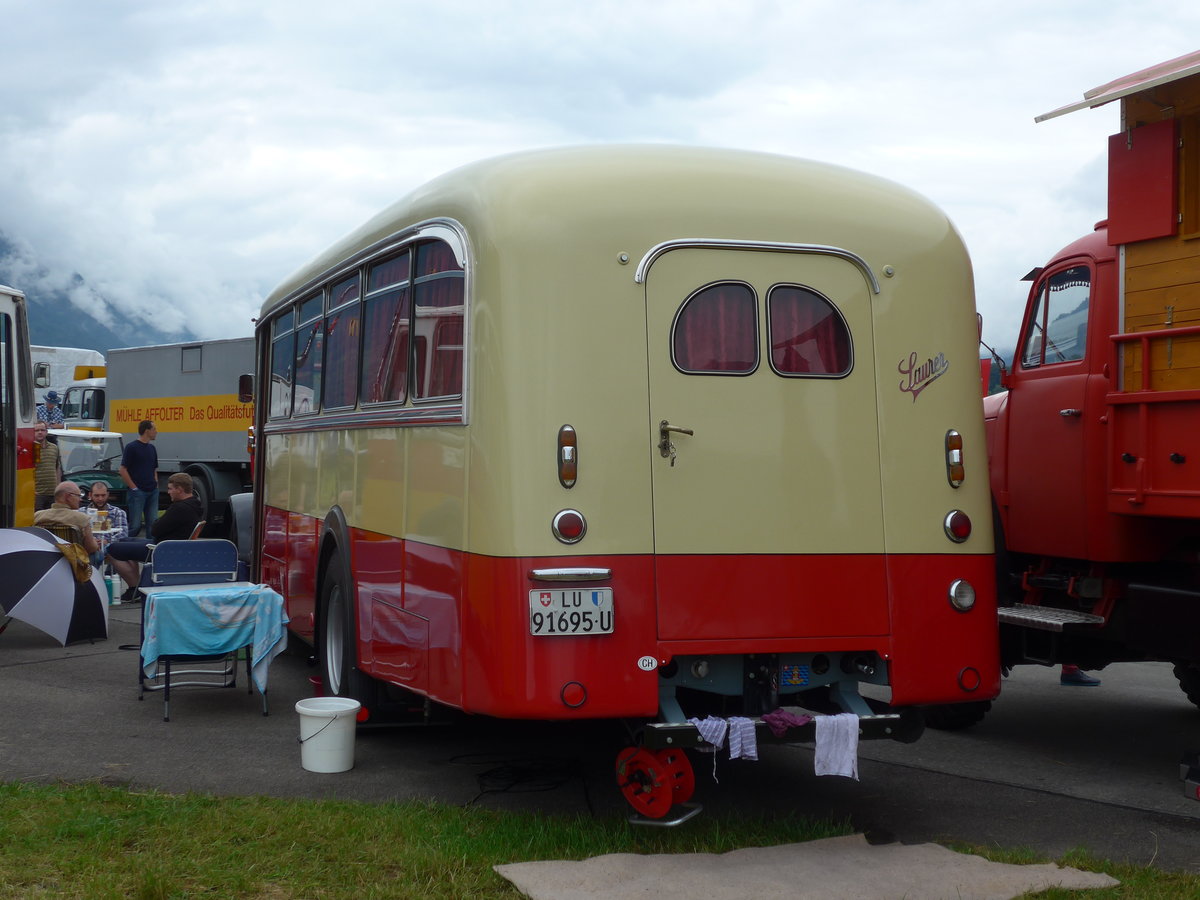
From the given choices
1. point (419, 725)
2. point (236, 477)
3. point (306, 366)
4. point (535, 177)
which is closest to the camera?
point (535, 177)

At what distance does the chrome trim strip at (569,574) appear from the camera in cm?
523

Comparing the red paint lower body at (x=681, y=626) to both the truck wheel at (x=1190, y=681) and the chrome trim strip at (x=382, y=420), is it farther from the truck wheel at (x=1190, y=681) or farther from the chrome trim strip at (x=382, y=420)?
the truck wheel at (x=1190, y=681)

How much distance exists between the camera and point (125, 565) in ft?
43.1

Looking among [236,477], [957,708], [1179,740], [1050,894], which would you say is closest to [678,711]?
[1050,894]

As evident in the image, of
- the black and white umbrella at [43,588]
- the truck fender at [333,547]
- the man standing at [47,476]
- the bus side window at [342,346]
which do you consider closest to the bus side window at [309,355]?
the bus side window at [342,346]

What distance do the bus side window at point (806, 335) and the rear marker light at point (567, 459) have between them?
99 centimetres

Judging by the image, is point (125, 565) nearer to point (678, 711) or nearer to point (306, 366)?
point (306, 366)

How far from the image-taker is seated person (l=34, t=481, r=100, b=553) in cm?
1100

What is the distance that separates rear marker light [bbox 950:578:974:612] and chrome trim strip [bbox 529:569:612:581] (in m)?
1.55

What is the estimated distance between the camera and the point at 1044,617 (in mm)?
7281

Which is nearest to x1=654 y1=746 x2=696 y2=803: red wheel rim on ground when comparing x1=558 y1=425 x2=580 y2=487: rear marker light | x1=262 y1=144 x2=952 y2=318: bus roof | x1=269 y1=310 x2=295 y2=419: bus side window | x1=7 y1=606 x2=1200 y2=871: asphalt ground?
x1=7 y1=606 x2=1200 y2=871: asphalt ground

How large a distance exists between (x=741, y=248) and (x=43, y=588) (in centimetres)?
667

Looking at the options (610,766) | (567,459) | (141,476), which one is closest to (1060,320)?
(610,766)

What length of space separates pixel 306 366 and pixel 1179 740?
6.19 meters
